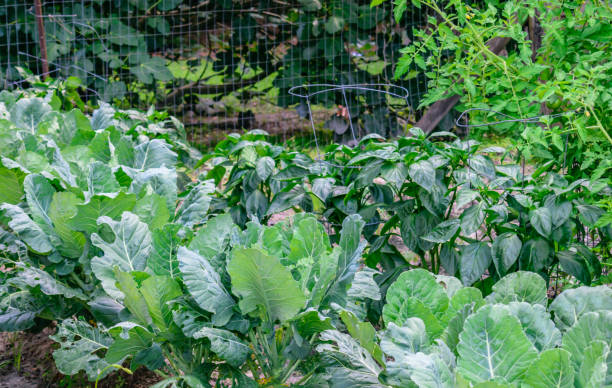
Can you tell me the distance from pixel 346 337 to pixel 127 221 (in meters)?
0.82

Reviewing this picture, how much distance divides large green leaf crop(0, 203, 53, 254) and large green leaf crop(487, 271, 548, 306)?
1.48 m

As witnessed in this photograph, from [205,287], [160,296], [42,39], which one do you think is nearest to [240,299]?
[205,287]

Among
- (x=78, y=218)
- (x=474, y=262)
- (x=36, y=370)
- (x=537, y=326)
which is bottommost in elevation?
(x=36, y=370)

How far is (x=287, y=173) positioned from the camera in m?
2.88

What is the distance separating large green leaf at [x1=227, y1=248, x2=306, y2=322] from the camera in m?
1.59

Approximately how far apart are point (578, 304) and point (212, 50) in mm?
5427

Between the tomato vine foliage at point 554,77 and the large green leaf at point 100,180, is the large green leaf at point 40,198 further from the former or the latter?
the tomato vine foliage at point 554,77

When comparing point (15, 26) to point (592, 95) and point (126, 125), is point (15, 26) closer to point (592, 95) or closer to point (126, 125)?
point (126, 125)

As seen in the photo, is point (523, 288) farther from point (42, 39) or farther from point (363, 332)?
point (42, 39)

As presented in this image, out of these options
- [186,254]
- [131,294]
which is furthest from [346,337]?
[131,294]

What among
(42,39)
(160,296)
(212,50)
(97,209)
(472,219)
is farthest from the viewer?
(212,50)

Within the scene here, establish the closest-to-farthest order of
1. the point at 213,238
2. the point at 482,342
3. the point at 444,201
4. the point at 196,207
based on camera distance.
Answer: the point at 482,342 < the point at 213,238 < the point at 196,207 < the point at 444,201

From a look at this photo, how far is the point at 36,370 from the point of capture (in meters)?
2.81

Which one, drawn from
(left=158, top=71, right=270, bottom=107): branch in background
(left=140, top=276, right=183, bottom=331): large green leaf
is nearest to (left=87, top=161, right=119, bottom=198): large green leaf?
(left=140, top=276, right=183, bottom=331): large green leaf
